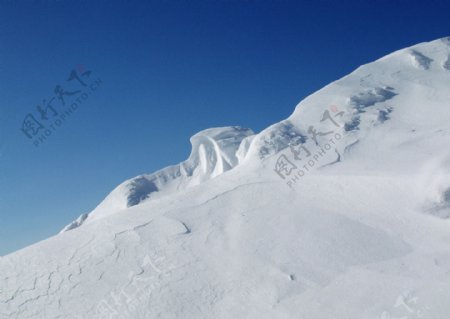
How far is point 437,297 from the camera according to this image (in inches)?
257

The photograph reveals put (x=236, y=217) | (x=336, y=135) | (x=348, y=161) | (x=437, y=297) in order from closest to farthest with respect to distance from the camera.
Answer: (x=437, y=297) → (x=236, y=217) → (x=348, y=161) → (x=336, y=135)

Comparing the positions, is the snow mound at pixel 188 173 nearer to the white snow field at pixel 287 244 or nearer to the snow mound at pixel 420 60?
the white snow field at pixel 287 244

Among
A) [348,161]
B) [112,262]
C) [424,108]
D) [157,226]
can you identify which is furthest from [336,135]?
[112,262]

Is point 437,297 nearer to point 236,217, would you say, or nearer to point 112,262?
point 236,217

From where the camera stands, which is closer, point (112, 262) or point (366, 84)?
point (112, 262)

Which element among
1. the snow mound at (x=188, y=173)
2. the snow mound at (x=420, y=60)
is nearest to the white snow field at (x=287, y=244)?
the snow mound at (x=420, y=60)

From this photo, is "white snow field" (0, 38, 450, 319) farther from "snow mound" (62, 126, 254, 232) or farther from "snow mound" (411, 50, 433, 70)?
"snow mound" (62, 126, 254, 232)

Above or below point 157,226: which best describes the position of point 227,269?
below

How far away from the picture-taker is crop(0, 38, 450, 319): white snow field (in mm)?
7249

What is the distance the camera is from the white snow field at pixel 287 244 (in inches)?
285

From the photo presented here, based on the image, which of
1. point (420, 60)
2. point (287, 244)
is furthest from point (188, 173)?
point (287, 244)

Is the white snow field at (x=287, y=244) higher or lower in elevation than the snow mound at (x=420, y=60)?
lower

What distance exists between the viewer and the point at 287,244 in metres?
8.70

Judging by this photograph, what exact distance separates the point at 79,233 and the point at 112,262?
7.27 ft
